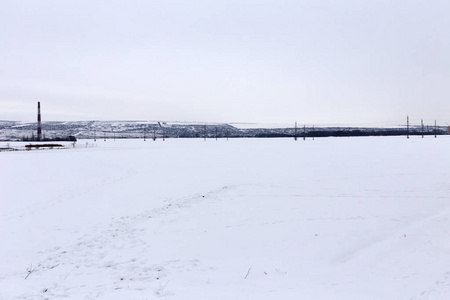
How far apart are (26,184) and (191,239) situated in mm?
13277

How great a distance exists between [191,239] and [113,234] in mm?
2158

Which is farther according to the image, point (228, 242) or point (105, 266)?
point (228, 242)

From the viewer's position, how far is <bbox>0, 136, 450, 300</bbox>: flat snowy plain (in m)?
6.53

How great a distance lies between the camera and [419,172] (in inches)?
838

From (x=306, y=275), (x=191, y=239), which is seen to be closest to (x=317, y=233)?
(x=306, y=275)

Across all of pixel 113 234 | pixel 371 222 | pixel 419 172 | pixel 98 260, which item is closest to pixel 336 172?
pixel 419 172

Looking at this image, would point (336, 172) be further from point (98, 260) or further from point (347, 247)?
point (98, 260)

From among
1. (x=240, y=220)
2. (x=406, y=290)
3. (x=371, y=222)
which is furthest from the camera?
(x=240, y=220)

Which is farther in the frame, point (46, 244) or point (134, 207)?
point (134, 207)

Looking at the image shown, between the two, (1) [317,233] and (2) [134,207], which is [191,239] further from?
(2) [134,207]

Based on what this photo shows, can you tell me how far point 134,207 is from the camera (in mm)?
13250

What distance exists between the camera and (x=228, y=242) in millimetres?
9328

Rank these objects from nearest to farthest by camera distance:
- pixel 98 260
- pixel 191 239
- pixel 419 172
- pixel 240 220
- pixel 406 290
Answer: pixel 406 290
pixel 98 260
pixel 191 239
pixel 240 220
pixel 419 172

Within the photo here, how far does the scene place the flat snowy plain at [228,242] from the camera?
21.4 feet
